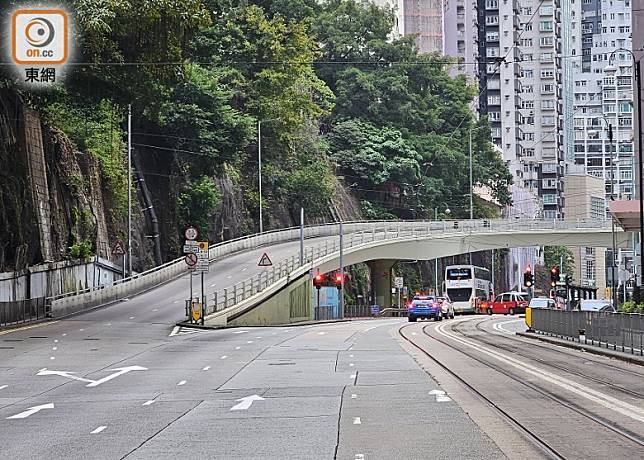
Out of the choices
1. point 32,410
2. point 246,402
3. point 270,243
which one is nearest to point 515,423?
point 246,402

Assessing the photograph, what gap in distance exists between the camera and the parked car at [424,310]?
228 feet

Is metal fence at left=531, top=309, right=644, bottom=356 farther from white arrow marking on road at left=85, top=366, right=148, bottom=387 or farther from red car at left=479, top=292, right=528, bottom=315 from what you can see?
red car at left=479, top=292, right=528, bottom=315

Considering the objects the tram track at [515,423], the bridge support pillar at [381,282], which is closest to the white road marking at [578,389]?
the tram track at [515,423]

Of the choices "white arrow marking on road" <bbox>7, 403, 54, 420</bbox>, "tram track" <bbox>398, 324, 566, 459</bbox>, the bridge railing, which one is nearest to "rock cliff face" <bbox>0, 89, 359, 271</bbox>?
the bridge railing

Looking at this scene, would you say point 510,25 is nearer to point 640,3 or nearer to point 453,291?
point 453,291

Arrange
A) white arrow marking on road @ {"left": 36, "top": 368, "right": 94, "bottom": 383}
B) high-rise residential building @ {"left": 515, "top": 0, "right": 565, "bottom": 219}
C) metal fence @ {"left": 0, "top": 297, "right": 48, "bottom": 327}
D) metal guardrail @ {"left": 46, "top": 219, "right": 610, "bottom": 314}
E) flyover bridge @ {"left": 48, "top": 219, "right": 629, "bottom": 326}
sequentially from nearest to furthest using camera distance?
white arrow marking on road @ {"left": 36, "top": 368, "right": 94, "bottom": 383}, metal fence @ {"left": 0, "top": 297, "right": 48, "bottom": 327}, metal guardrail @ {"left": 46, "top": 219, "right": 610, "bottom": 314}, flyover bridge @ {"left": 48, "top": 219, "right": 629, "bottom": 326}, high-rise residential building @ {"left": 515, "top": 0, "right": 565, "bottom": 219}

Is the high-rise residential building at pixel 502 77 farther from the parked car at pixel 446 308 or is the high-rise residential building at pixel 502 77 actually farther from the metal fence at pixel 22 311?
the metal fence at pixel 22 311

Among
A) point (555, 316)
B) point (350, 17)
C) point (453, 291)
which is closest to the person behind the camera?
point (555, 316)

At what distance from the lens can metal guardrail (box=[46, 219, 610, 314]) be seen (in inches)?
2197

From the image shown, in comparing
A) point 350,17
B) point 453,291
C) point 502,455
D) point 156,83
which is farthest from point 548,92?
point 502,455

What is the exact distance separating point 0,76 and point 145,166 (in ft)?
127

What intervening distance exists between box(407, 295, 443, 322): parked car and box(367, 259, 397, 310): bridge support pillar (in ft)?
112

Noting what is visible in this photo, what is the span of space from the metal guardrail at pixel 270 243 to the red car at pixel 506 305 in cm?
608

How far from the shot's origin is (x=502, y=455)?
12164 mm
